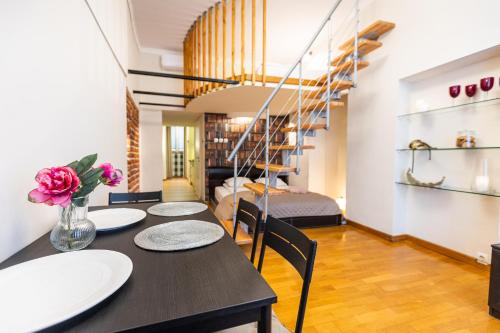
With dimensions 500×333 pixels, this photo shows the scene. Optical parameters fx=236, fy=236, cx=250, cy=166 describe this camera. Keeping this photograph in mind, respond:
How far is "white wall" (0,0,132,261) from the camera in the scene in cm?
90

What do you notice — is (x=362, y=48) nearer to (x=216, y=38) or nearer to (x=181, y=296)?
→ (x=216, y=38)

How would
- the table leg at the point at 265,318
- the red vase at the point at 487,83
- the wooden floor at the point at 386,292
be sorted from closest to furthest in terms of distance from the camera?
the table leg at the point at 265,318, the wooden floor at the point at 386,292, the red vase at the point at 487,83

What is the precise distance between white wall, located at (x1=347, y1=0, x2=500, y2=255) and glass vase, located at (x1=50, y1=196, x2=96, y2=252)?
3.32 meters

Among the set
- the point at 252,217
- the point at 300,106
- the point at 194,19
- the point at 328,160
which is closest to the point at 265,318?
the point at 252,217

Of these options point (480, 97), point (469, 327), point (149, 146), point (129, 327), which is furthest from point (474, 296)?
point (149, 146)

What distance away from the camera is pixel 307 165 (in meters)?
5.62

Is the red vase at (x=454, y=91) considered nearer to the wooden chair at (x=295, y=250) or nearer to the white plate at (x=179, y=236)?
the wooden chair at (x=295, y=250)

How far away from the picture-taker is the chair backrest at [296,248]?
0.89m

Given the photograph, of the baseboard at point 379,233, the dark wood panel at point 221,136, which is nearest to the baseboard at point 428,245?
the baseboard at point 379,233

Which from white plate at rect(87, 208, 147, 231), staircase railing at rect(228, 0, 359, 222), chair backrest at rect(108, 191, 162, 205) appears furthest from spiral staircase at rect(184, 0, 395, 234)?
white plate at rect(87, 208, 147, 231)

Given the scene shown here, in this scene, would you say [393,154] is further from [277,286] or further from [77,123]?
[77,123]

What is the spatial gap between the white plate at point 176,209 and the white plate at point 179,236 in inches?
8.8

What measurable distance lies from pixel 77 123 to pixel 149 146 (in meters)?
3.75

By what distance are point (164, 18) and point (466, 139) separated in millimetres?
4447
